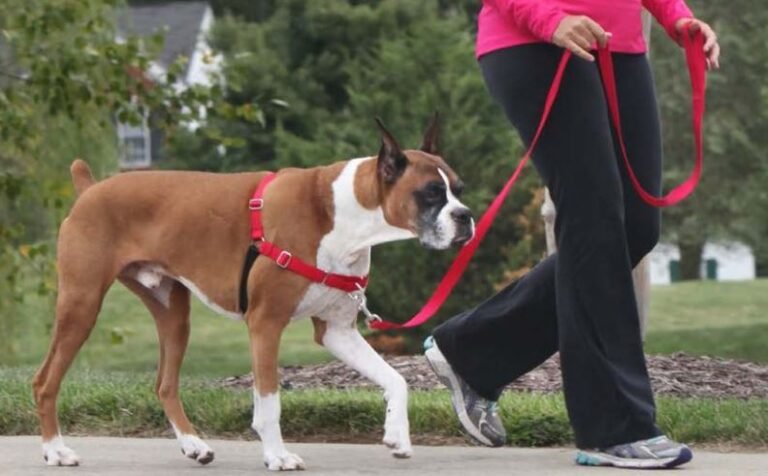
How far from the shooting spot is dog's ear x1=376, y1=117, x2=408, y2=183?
5.66 m

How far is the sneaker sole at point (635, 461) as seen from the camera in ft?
18.1

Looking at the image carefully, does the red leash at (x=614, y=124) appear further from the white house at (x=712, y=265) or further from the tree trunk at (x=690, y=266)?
the tree trunk at (x=690, y=266)

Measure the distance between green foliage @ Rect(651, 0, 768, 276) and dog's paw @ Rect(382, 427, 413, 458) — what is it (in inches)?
740

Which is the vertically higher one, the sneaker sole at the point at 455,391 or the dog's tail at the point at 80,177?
the dog's tail at the point at 80,177

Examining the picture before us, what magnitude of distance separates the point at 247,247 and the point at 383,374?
64 centimetres

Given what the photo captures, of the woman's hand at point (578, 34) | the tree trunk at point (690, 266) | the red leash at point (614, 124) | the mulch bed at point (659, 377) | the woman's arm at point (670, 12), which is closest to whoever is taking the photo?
the woman's hand at point (578, 34)

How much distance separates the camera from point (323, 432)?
6.80 meters

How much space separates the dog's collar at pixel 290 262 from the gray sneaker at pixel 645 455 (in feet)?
3.22

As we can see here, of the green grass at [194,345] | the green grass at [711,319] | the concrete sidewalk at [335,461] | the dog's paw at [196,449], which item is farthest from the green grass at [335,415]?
the green grass at [711,319]

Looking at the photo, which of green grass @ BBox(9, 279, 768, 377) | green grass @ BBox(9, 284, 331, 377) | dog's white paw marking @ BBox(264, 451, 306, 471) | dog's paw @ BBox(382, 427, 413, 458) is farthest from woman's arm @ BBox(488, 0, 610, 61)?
green grass @ BBox(9, 284, 331, 377)

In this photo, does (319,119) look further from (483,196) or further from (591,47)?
(591,47)

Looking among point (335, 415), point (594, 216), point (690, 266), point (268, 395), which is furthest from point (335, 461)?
point (690, 266)

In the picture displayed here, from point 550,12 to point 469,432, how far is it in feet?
5.31

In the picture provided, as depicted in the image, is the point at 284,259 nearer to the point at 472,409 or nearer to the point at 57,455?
the point at 472,409
